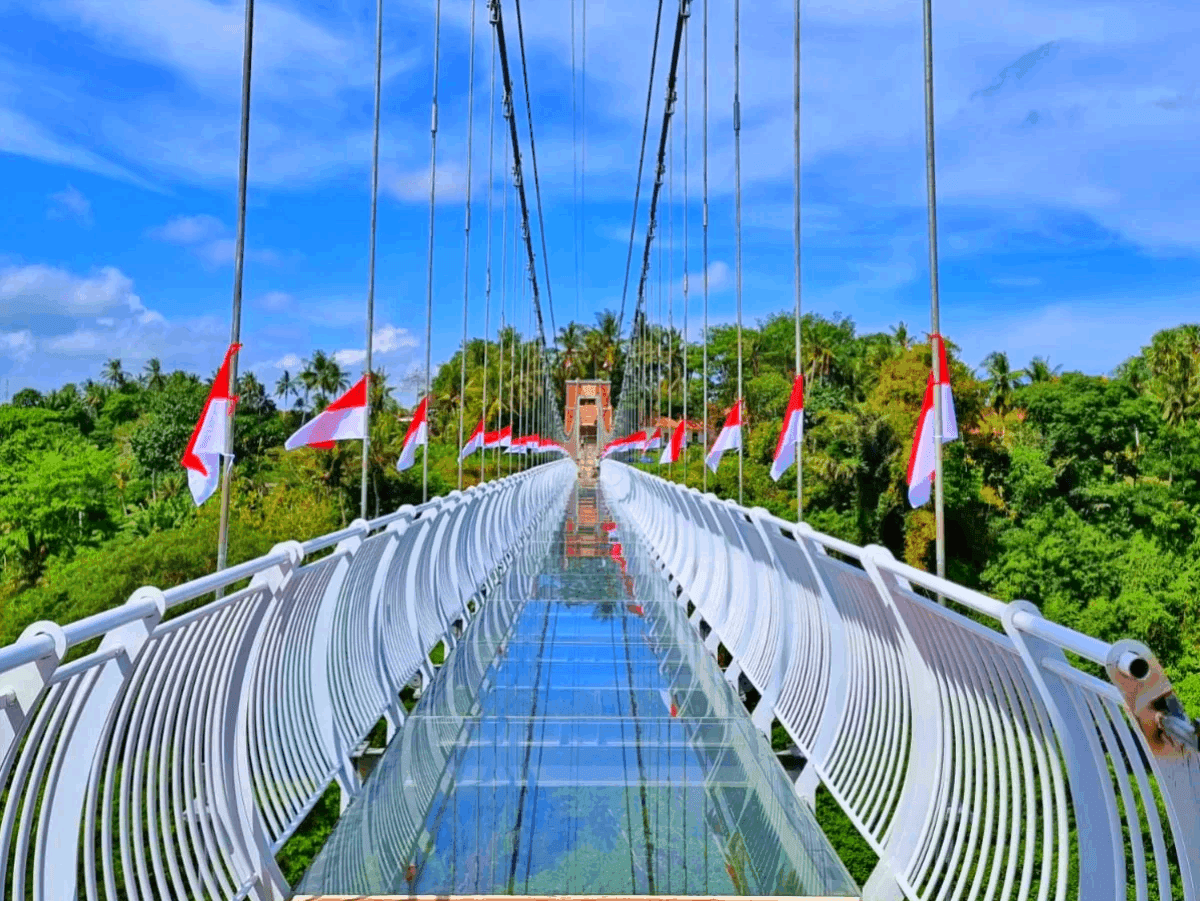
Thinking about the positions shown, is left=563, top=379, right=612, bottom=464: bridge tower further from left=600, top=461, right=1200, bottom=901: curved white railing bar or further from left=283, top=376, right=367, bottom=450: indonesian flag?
left=600, top=461, right=1200, bottom=901: curved white railing bar

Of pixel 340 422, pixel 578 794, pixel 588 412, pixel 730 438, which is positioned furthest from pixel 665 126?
pixel 588 412

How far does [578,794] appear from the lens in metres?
3.88

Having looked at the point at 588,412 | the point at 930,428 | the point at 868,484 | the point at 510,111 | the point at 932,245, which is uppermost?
the point at 510,111

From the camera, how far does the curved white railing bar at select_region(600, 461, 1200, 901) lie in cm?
161

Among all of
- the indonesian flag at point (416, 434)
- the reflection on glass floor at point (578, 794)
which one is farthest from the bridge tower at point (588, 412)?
the reflection on glass floor at point (578, 794)

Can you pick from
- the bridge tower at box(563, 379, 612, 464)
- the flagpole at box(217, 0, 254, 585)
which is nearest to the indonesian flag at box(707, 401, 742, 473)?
the flagpole at box(217, 0, 254, 585)

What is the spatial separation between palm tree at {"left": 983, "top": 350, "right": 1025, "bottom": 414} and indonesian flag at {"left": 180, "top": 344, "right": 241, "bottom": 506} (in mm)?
53060

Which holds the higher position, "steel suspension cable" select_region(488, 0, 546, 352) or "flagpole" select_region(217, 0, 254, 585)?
"steel suspension cable" select_region(488, 0, 546, 352)

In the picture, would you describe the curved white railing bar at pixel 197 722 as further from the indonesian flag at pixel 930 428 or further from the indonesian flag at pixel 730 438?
the indonesian flag at pixel 730 438

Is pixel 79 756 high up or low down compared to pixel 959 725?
up

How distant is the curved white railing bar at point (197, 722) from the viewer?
6.35 feet

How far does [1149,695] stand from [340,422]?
8.86m

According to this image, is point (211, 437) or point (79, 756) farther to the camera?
point (211, 437)

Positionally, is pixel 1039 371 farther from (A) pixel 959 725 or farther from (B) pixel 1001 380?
(A) pixel 959 725
